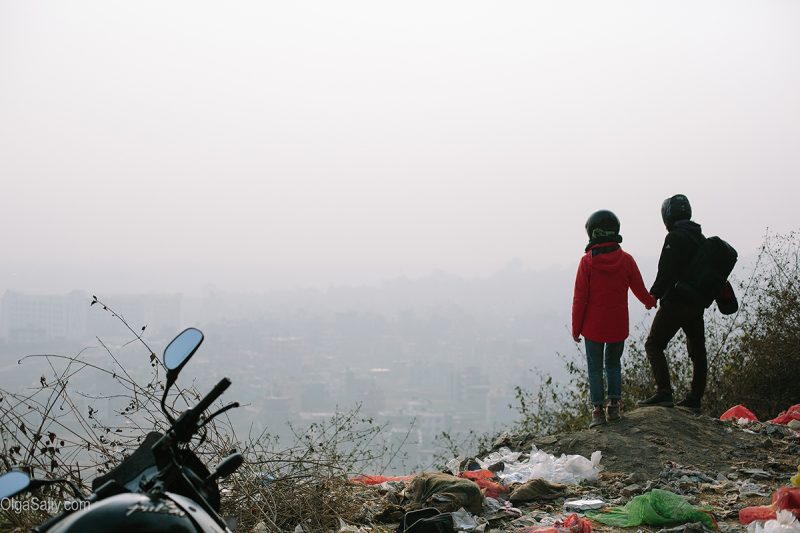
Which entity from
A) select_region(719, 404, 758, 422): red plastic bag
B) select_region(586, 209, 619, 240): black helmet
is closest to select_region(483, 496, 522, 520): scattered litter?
select_region(586, 209, 619, 240): black helmet

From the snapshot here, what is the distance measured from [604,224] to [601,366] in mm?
1442

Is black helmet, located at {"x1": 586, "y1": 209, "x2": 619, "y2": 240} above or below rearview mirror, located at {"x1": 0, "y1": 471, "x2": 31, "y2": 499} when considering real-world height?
above

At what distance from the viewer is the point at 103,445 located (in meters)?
5.19

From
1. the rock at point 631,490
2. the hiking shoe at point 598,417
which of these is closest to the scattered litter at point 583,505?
the rock at point 631,490

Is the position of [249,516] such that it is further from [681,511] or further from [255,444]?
[681,511]

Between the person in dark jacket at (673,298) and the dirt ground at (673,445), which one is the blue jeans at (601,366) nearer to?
the dirt ground at (673,445)

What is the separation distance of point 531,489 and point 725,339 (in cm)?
616

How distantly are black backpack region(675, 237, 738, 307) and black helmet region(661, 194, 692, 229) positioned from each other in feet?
1.18

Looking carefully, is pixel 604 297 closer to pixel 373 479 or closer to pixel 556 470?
pixel 556 470

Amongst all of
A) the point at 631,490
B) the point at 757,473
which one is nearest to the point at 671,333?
the point at 757,473

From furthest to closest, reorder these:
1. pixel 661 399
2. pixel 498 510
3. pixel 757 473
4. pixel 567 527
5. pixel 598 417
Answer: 1. pixel 661 399
2. pixel 598 417
3. pixel 757 473
4. pixel 498 510
5. pixel 567 527

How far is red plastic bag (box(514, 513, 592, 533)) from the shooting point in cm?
479

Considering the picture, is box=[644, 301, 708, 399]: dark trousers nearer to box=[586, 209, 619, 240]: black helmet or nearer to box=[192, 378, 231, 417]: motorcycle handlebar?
box=[586, 209, 619, 240]: black helmet

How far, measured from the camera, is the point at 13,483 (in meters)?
1.94
